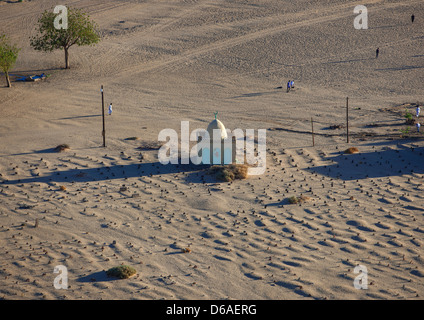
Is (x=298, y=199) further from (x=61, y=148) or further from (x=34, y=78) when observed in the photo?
(x=34, y=78)

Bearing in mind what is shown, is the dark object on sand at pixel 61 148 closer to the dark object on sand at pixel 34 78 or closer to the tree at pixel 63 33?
the dark object on sand at pixel 34 78

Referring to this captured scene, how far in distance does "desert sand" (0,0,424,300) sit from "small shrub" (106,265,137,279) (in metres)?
0.20

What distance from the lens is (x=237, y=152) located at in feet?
104

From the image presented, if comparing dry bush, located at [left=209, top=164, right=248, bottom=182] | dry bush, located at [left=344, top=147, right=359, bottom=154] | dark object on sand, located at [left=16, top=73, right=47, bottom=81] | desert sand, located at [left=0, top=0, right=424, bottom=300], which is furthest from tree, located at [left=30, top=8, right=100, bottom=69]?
dry bush, located at [left=344, top=147, right=359, bottom=154]

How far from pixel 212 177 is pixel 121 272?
33.2 ft

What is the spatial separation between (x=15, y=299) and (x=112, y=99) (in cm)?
2673

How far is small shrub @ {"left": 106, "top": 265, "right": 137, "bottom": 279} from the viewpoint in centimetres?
1933

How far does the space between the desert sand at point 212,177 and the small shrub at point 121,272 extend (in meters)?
0.20

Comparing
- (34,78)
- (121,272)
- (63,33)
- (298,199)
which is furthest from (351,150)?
(63,33)

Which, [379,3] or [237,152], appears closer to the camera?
[237,152]

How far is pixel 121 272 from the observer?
19.4m

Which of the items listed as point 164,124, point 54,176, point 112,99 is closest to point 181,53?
point 112,99

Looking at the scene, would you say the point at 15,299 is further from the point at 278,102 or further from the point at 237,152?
the point at 278,102

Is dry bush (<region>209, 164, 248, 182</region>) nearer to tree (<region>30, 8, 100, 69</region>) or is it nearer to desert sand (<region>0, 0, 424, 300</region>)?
desert sand (<region>0, 0, 424, 300</region>)
